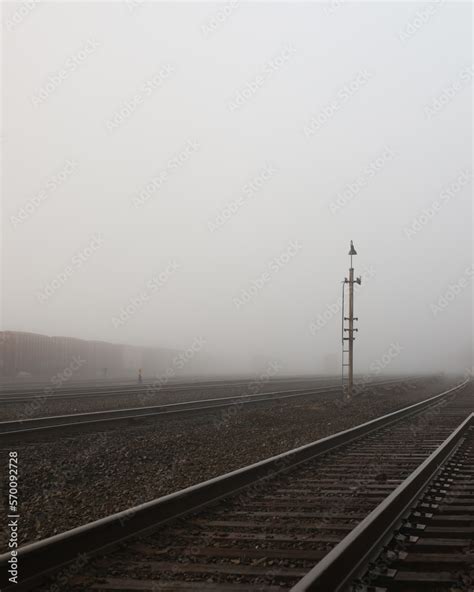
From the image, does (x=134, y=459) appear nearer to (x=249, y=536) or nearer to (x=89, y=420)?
(x=249, y=536)

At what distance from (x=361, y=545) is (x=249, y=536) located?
1072 millimetres

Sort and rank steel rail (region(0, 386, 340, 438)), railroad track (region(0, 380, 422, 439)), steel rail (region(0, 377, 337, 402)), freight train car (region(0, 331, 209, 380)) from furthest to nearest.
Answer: freight train car (region(0, 331, 209, 380)), steel rail (region(0, 377, 337, 402)), steel rail (region(0, 386, 340, 438)), railroad track (region(0, 380, 422, 439))

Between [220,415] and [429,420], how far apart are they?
6223 mm

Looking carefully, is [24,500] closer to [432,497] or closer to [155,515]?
[155,515]

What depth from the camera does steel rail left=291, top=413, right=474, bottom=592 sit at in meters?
3.47

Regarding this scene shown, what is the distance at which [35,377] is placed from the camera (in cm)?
3819

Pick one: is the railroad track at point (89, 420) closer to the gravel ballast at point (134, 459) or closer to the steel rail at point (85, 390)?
the gravel ballast at point (134, 459)

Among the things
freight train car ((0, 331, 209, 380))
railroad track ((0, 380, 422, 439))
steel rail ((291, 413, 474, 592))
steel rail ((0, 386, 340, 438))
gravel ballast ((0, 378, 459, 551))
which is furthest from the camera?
freight train car ((0, 331, 209, 380))

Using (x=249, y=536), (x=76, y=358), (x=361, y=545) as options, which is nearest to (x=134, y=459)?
(x=249, y=536)

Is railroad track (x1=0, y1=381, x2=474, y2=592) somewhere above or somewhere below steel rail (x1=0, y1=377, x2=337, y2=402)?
above

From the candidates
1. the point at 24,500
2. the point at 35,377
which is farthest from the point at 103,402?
the point at 35,377

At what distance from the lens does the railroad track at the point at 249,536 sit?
3.78 meters

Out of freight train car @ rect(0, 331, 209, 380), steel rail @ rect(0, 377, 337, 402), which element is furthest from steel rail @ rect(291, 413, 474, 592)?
freight train car @ rect(0, 331, 209, 380)

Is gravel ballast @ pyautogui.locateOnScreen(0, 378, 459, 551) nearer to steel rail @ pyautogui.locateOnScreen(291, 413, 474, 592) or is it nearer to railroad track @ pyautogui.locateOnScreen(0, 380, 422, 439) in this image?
railroad track @ pyautogui.locateOnScreen(0, 380, 422, 439)
